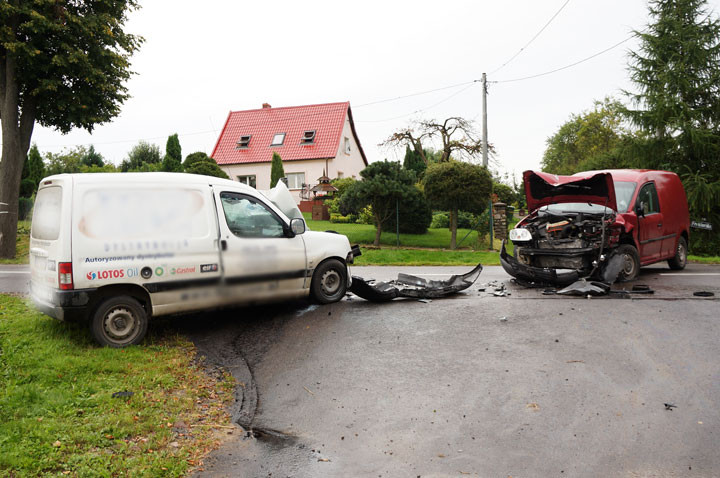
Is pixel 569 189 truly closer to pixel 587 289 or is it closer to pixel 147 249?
pixel 587 289

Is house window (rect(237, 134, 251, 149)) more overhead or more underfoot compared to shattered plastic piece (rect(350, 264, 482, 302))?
more overhead

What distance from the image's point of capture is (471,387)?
4.85m

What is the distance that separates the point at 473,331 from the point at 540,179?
4.72m

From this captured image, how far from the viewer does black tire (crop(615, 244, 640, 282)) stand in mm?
9300

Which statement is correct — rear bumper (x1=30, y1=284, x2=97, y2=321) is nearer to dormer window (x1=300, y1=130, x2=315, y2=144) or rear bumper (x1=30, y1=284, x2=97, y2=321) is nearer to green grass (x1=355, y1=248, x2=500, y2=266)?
green grass (x1=355, y1=248, x2=500, y2=266)

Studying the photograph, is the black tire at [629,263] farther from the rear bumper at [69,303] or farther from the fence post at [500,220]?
the fence post at [500,220]

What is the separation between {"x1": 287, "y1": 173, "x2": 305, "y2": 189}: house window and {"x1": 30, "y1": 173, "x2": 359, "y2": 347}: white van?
32.2 m

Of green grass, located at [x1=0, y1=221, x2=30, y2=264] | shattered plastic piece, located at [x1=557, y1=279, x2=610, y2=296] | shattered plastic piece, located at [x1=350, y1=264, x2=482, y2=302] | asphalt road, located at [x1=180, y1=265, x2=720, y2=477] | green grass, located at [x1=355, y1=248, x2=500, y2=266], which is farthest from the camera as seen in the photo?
green grass, located at [x1=0, y1=221, x2=30, y2=264]

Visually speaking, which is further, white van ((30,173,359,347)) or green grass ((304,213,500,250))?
green grass ((304,213,500,250))

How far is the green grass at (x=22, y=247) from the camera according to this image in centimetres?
1582

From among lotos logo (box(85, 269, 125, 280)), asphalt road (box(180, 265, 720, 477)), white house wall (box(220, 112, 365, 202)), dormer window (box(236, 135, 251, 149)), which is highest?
dormer window (box(236, 135, 251, 149))

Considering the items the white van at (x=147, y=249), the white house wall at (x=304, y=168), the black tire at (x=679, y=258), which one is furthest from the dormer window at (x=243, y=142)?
the white van at (x=147, y=249)

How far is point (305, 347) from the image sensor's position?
20.0 feet

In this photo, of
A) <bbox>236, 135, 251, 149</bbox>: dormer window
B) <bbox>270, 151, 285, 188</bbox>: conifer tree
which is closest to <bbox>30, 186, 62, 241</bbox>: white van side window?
<bbox>270, 151, 285, 188</bbox>: conifer tree
